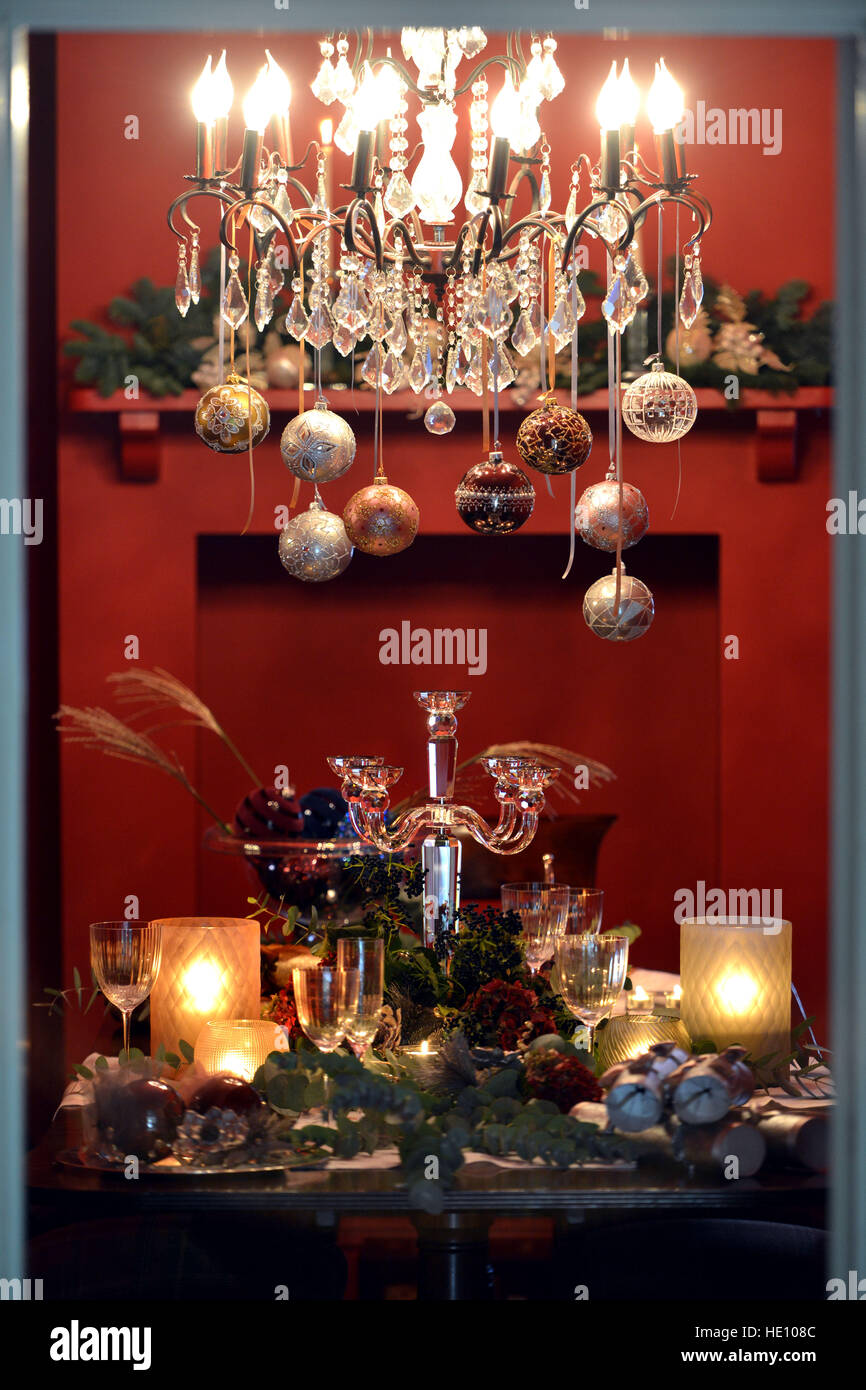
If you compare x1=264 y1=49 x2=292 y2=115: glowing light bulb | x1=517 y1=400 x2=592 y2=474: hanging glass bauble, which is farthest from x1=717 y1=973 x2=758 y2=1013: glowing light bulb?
x1=264 y1=49 x2=292 y2=115: glowing light bulb

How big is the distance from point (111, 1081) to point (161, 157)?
299 centimetres

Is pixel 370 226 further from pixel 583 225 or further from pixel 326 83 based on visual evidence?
pixel 326 83

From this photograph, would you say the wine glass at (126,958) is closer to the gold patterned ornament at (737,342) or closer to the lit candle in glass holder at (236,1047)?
the lit candle in glass holder at (236,1047)

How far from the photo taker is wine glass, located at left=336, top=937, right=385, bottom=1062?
120 cm

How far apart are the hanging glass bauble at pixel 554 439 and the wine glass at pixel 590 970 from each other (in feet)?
1.81

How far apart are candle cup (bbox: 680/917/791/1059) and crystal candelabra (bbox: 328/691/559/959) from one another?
0.23 m

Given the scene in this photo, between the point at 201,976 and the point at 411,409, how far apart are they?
7.50 feet

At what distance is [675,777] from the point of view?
382 centimetres

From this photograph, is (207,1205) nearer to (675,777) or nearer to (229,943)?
(229,943)

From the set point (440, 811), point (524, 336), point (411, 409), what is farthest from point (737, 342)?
point (440, 811)

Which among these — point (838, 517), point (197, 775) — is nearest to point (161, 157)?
point (197, 775)

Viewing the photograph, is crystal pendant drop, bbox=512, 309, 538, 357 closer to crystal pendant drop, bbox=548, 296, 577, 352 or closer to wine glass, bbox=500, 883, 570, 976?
crystal pendant drop, bbox=548, 296, 577, 352

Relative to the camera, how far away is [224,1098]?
1.13m

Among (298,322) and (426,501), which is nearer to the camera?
(298,322)
